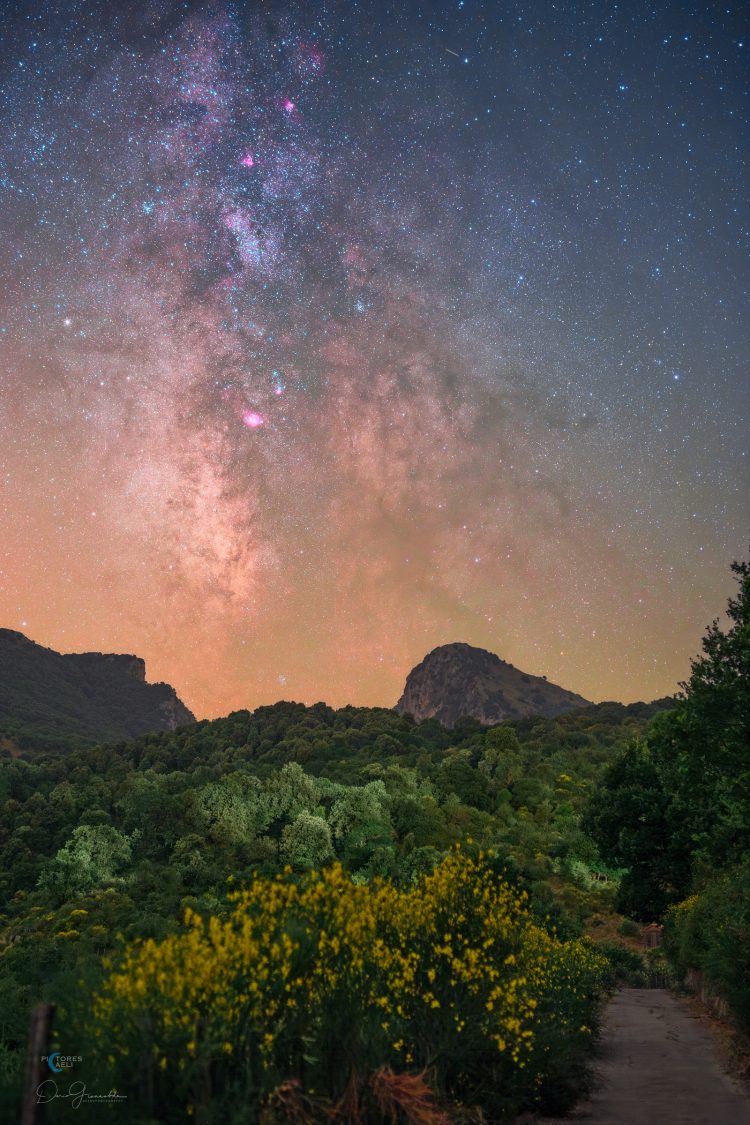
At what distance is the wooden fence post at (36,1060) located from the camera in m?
5.97

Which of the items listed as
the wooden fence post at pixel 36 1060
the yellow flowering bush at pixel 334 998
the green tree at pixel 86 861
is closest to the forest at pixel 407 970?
the yellow flowering bush at pixel 334 998

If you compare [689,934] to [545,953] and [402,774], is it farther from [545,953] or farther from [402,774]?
[402,774]

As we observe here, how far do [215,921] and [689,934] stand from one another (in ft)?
95.4

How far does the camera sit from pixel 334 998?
30.5 ft

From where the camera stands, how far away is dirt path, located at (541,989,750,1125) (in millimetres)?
14215

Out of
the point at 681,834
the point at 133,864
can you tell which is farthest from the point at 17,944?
the point at 681,834

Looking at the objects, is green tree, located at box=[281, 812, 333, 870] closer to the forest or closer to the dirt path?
the forest

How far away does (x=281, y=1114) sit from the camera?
7.95m
